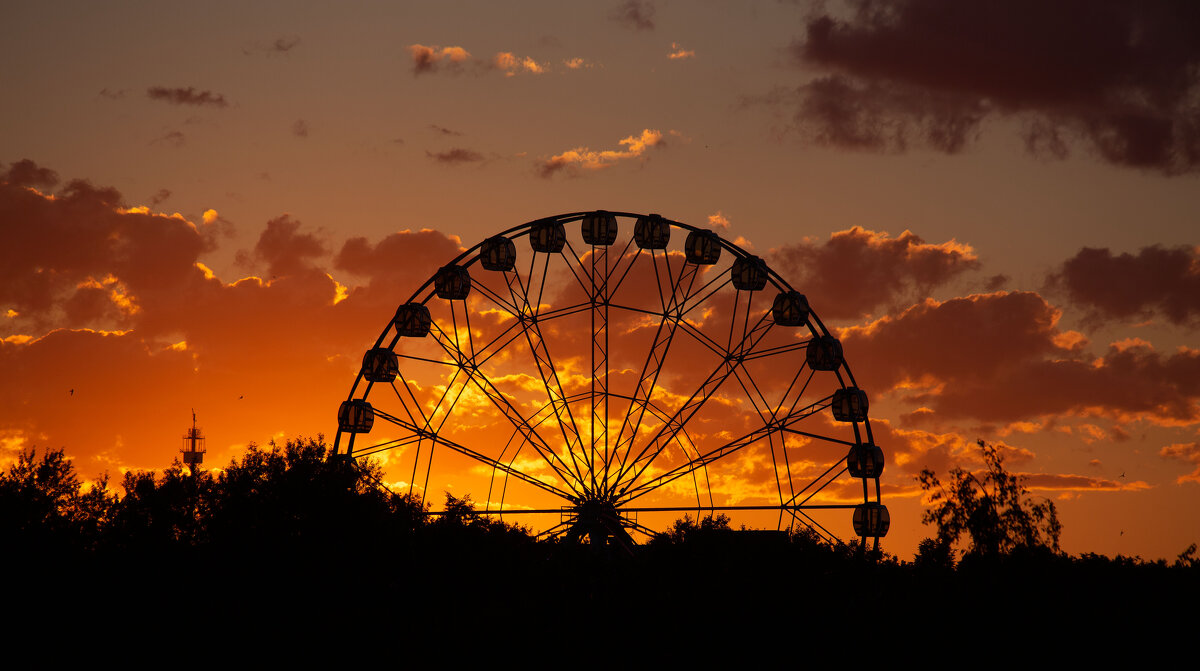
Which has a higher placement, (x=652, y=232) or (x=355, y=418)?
(x=652, y=232)

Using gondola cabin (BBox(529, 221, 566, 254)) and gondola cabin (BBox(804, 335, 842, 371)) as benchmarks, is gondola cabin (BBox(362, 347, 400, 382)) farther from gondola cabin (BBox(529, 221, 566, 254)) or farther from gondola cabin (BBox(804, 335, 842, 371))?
gondola cabin (BBox(804, 335, 842, 371))

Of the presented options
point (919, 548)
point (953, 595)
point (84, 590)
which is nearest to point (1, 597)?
point (84, 590)

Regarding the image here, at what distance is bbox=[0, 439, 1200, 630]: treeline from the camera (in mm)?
44312

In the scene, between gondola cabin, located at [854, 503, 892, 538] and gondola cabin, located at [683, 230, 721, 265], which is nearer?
gondola cabin, located at [854, 503, 892, 538]

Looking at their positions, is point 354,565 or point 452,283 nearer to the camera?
point 354,565

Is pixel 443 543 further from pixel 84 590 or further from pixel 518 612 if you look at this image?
pixel 84 590

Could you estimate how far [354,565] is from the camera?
151 feet

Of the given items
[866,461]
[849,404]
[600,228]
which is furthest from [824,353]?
[600,228]

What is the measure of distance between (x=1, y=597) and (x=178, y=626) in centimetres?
594

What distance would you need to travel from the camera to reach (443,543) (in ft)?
165

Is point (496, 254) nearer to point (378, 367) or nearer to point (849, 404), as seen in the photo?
point (378, 367)

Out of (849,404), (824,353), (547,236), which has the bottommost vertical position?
(849,404)

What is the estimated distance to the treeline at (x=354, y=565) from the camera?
44.3m

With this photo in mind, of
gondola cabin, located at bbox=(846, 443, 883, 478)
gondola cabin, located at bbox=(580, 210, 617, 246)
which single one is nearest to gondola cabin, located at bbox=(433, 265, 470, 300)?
gondola cabin, located at bbox=(580, 210, 617, 246)
